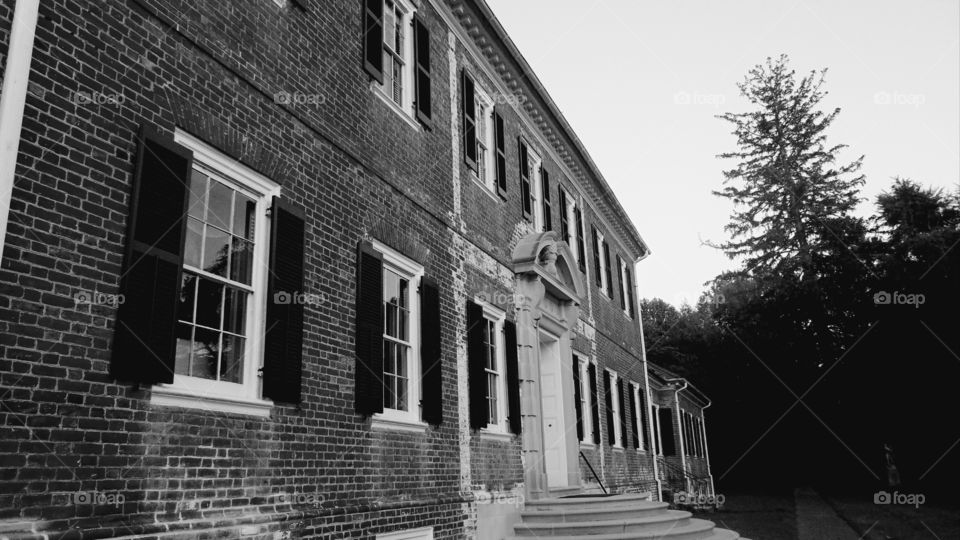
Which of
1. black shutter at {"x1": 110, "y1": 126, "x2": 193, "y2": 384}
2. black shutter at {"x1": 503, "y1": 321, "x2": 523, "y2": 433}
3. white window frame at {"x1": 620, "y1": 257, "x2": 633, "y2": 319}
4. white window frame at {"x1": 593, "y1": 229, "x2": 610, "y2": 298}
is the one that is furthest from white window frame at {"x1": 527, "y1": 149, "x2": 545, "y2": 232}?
black shutter at {"x1": 110, "y1": 126, "x2": 193, "y2": 384}

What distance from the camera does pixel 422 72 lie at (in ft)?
32.9

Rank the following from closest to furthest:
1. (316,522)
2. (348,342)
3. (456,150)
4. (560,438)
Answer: (316,522)
(348,342)
(456,150)
(560,438)

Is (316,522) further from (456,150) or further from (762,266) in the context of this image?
(762,266)

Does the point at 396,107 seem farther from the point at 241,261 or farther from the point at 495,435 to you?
the point at 495,435

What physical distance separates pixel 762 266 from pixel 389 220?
32.2m

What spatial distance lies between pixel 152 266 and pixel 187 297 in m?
0.57


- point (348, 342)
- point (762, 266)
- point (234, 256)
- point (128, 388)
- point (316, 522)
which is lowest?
point (316, 522)

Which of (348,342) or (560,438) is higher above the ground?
(348,342)

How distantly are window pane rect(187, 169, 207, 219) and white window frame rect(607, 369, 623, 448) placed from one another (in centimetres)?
1448

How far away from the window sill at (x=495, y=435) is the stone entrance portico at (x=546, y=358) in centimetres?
66

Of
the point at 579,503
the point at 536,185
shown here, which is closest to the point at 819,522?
the point at 579,503

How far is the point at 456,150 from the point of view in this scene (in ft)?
36.0

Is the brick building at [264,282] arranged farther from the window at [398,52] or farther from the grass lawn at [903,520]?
the grass lawn at [903,520]

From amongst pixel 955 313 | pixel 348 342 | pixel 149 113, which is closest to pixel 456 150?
pixel 348 342
